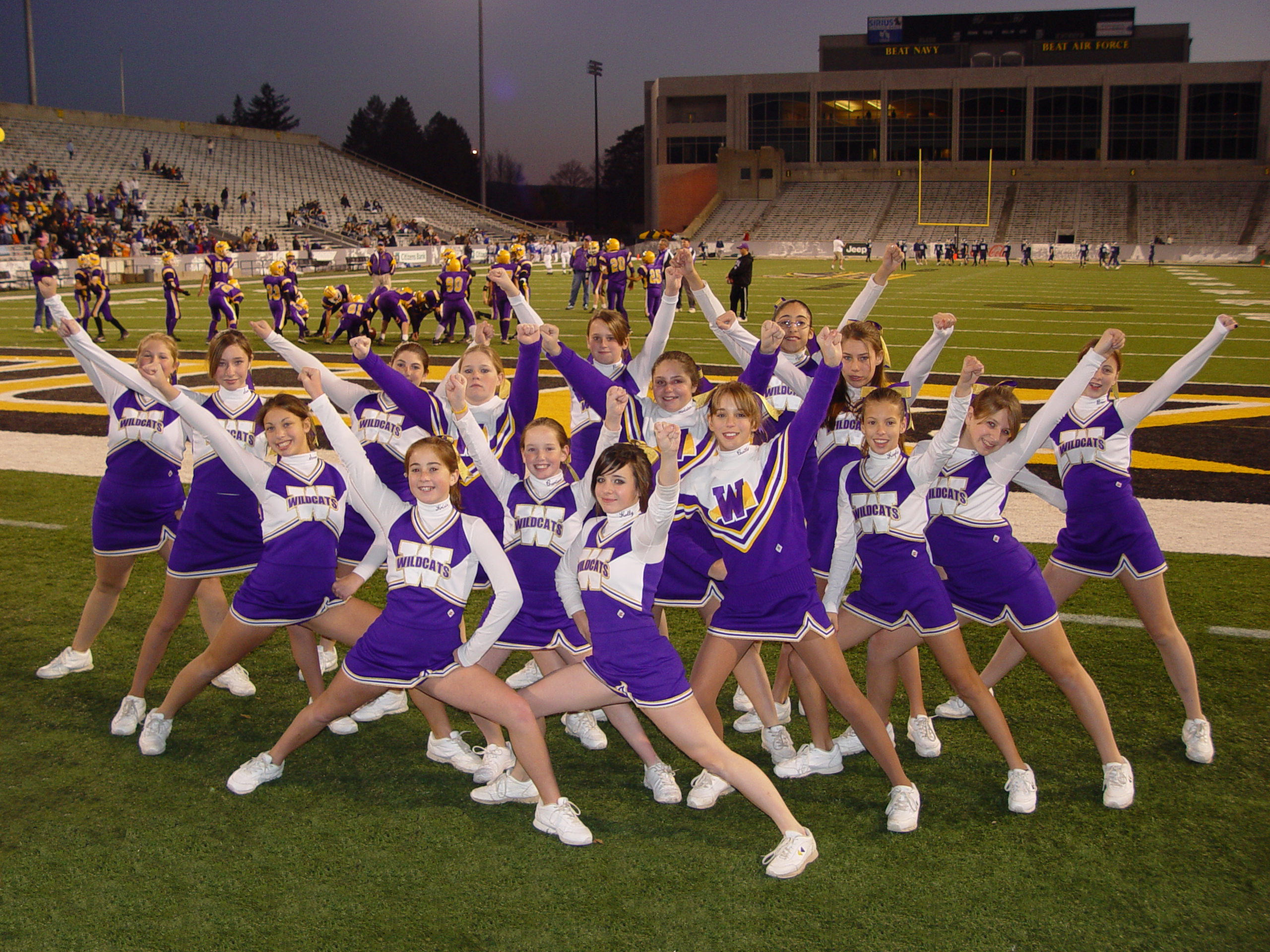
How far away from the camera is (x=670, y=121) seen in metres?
68.8

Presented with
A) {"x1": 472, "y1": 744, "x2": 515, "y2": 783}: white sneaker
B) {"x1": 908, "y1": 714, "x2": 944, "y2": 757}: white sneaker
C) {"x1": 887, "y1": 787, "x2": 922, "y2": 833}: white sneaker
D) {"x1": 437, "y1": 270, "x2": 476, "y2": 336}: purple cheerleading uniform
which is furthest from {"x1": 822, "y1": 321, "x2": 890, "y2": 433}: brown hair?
{"x1": 437, "y1": 270, "x2": 476, "y2": 336}: purple cheerleading uniform

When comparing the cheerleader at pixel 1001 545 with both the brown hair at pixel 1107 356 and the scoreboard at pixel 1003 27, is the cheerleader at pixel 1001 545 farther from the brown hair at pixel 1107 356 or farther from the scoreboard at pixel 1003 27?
the scoreboard at pixel 1003 27

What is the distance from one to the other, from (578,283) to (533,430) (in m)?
20.1

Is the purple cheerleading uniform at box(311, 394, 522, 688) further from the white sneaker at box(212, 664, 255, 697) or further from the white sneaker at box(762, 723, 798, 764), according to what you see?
the white sneaker at box(212, 664, 255, 697)

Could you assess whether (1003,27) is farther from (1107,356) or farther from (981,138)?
(1107,356)

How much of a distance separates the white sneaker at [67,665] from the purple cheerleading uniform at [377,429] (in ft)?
4.14

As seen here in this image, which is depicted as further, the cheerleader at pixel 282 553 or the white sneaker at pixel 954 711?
the white sneaker at pixel 954 711

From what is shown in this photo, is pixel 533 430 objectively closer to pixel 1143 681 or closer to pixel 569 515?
pixel 569 515

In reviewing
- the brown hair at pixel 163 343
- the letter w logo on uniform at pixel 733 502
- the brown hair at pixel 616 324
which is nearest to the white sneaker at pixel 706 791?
the letter w logo on uniform at pixel 733 502

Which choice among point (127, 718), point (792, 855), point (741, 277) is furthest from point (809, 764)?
point (741, 277)

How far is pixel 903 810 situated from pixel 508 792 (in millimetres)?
1390

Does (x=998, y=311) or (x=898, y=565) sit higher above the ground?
(x=898, y=565)

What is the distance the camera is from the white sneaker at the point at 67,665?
4914mm

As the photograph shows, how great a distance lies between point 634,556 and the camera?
363cm
